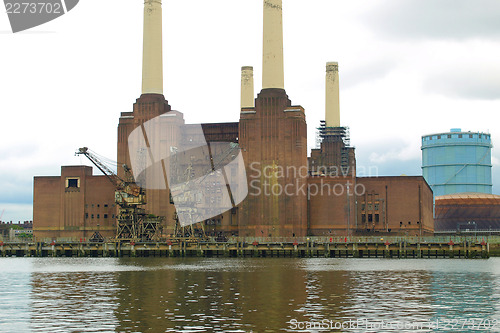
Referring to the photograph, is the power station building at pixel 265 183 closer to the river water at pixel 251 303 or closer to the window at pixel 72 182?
the window at pixel 72 182

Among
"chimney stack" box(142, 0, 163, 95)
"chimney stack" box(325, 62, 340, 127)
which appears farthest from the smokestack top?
"chimney stack" box(142, 0, 163, 95)

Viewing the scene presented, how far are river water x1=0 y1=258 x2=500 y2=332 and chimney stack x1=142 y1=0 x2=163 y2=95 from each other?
249 ft

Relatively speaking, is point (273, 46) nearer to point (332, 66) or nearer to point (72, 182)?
point (332, 66)

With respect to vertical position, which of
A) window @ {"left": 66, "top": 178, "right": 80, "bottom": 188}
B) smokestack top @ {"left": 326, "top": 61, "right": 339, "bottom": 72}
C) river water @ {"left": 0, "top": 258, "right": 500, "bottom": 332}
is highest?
smokestack top @ {"left": 326, "top": 61, "right": 339, "bottom": 72}

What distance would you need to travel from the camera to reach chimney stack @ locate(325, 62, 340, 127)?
165 meters

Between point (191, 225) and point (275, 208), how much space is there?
58.2 feet

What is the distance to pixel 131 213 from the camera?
424 feet

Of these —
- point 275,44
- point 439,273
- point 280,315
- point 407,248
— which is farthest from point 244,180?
point 280,315

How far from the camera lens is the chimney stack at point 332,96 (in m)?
165

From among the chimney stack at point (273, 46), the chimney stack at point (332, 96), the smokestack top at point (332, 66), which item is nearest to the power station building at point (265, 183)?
the chimney stack at point (273, 46)
